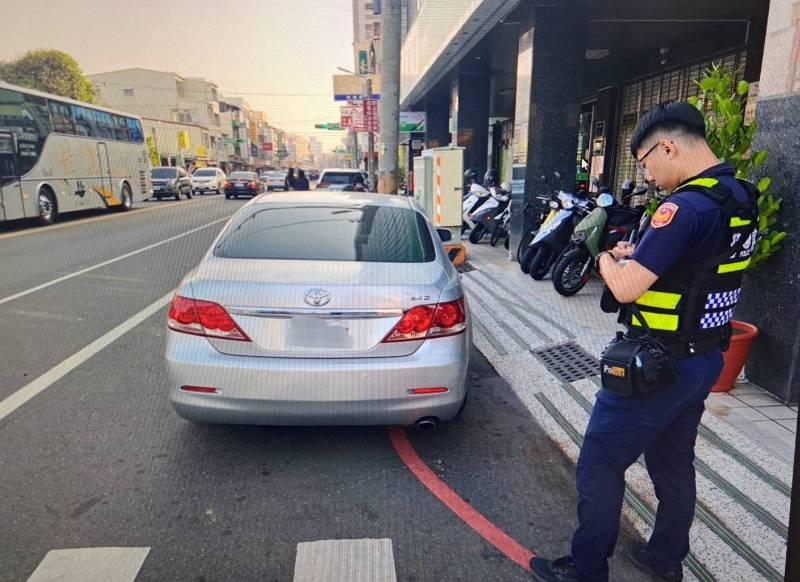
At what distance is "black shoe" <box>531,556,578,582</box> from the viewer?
7.33 feet

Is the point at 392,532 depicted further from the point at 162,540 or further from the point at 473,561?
the point at 162,540

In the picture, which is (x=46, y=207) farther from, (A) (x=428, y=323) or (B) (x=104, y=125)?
(A) (x=428, y=323)

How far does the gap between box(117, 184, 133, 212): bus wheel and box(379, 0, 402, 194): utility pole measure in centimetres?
1293

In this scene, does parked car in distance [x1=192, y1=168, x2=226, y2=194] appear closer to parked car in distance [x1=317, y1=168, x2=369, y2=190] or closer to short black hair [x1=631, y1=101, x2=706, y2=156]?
A: parked car in distance [x1=317, y1=168, x2=369, y2=190]

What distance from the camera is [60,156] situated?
16281mm

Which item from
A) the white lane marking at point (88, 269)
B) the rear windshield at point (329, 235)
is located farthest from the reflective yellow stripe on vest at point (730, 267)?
the white lane marking at point (88, 269)

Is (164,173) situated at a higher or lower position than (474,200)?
higher

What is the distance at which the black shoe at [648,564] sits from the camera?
229cm

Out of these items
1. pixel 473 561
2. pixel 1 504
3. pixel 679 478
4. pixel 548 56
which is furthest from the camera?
pixel 548 56

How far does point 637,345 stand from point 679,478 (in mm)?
631

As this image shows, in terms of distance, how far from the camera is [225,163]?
80438mm

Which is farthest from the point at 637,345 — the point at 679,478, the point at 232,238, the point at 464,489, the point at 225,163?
the point at 225,163

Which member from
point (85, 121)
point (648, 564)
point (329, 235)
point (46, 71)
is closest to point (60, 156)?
Result: point (85, 121)

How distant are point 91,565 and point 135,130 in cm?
2306
